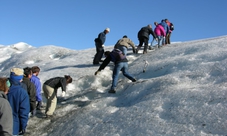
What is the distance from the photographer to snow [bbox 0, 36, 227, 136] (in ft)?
24.6

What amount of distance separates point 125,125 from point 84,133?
1.36 metres

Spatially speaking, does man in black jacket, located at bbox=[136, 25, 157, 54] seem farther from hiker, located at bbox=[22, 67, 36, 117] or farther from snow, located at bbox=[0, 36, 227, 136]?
hiker, located at bbox=[22, 67, 36, 117]

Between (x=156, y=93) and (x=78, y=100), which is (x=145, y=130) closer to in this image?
(x=156, y=93)

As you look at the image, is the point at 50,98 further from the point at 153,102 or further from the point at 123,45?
the point at 123,45

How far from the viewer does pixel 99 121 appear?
29.8ft

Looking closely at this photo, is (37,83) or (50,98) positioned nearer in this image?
(50,98)

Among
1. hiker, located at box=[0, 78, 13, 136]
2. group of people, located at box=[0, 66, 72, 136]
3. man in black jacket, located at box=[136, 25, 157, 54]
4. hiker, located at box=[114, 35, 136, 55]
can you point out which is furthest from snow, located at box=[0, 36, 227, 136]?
hiker, located at box=[0, 78, 13, 136]

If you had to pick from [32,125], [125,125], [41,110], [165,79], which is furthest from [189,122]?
[41,110]

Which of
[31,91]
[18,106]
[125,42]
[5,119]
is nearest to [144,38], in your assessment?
[125,42]

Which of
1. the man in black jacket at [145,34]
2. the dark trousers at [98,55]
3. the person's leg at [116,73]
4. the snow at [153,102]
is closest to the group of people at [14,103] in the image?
the snow at [153,102]

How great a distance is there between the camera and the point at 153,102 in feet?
30.2

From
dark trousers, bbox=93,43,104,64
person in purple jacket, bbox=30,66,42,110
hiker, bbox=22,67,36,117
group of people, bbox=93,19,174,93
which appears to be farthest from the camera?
dark trousers, bbox=93,43,104,64

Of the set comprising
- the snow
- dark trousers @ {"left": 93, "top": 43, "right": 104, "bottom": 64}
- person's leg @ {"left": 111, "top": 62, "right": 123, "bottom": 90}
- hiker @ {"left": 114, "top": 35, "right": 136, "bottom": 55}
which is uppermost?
hiker @ {"left": 114, "top": 35, "right": 136, "bottom": 55}

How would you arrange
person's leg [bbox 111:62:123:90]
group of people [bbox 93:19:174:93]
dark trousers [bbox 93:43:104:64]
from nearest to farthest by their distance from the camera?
person's leg [bbox 111:62:123:90] → group of people [bbox 93:19:174:93] → dark trousers [bbox 93:43:104:64]
